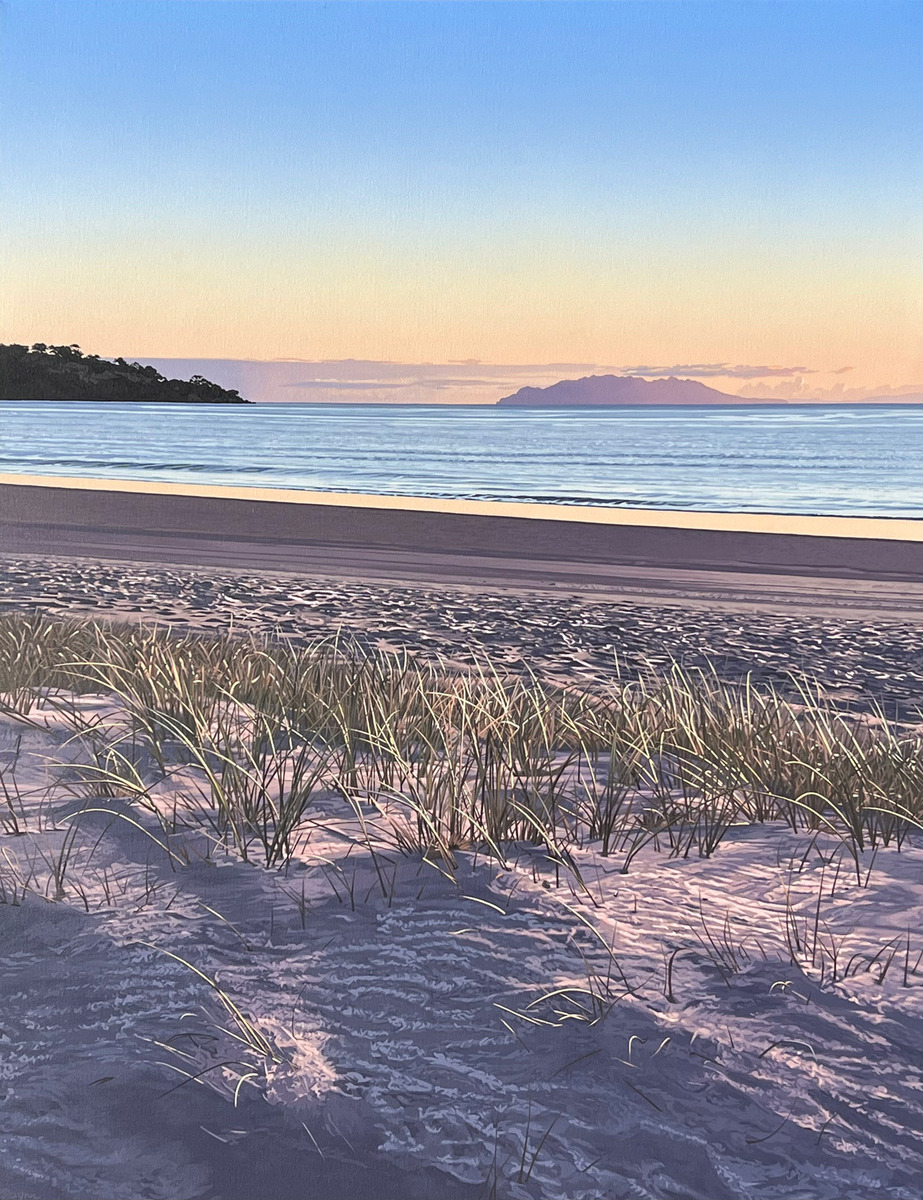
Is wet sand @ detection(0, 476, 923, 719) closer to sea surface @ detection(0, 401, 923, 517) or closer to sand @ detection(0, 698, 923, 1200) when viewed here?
sand @ detection(0, 698, 923, 1200)

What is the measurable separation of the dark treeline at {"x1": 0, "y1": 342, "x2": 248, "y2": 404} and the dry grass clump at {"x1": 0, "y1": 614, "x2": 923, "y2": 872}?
3.69ft

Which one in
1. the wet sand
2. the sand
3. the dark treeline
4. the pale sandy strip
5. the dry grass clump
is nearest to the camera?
the sand

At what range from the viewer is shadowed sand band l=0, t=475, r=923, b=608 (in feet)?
32.1

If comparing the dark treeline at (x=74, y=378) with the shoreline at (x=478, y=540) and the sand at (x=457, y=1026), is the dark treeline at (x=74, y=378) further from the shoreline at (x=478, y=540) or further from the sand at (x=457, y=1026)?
the shoreline at (x=478, y=540)

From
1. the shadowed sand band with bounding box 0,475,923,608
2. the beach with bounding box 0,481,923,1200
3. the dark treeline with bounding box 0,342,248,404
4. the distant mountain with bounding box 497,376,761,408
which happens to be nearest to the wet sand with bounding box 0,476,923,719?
the shadowed sand band with bounding box 0,475,923,608

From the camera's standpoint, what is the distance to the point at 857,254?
15.8 feet

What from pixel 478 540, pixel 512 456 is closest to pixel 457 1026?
pixel 478 540

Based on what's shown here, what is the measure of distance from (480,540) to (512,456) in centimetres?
1786

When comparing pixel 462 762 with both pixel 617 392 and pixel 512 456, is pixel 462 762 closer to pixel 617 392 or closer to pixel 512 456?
pixel 617 392

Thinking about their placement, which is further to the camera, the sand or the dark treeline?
the dark treeline

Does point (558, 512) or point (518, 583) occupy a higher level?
point (558, 512)

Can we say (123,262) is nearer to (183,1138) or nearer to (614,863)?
(614,863)

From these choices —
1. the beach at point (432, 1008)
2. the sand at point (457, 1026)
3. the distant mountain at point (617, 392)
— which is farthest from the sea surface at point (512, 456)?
the sand at point (457, 1026)

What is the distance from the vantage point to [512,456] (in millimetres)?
29766
